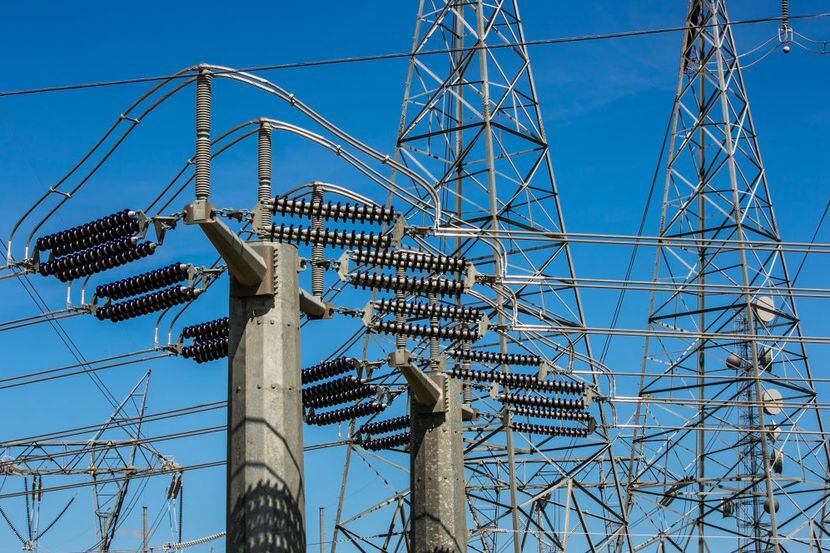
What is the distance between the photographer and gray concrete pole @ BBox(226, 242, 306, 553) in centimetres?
1625

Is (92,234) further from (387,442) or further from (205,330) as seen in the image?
(387,442)

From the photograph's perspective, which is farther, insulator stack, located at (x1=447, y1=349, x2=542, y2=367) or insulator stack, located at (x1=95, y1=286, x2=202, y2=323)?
insulator stack, located at (x1=447, y1=349, x2=542, y2=367)

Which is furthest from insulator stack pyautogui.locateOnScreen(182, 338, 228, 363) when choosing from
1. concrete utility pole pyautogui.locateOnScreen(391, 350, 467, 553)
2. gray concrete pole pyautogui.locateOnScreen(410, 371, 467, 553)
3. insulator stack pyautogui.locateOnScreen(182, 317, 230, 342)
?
gray concrete pole pyautogui.locateOnScreen(410, 371, 467, 553)

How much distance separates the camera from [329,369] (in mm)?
22922

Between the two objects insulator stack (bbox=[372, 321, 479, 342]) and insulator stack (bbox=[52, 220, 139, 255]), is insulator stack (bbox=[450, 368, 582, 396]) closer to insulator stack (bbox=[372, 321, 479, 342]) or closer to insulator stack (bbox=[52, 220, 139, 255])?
insulator stack (bbox=[372, 321, 479, 342])

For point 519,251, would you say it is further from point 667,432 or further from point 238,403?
point 238,403

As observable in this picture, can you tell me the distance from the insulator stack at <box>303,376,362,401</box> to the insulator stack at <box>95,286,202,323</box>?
151 inches

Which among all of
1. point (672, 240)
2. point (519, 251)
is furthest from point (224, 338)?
point (519, 251)

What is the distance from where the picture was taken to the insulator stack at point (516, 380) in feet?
75.7

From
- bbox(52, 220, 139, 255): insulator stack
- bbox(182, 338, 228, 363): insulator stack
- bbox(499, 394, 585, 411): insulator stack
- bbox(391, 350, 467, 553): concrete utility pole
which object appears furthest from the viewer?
bbox(499, 394, 585, 411): insulator stack

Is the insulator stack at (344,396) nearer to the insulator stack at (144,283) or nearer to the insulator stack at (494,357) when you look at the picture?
the insulator stack at (494,357)

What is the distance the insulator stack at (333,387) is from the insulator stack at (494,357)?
1.61m

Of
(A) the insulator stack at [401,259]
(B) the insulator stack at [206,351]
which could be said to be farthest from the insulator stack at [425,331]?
(B) the insulator stack at [206,351]

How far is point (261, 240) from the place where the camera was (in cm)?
1762
